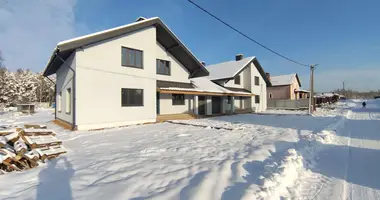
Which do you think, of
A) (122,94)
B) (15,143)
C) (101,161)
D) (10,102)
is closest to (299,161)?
(101,161)

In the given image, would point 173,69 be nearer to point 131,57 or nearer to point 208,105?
point 131,57

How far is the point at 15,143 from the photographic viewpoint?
4516mm

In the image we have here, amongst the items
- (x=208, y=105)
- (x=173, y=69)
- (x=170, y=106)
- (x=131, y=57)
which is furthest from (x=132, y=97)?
(x=208, y=105)

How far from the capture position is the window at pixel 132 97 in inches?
448

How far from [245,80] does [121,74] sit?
55.1 feet

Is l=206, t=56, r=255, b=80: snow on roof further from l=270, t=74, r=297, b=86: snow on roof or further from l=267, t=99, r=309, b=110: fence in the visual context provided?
l=270, t=74, r=297, b=86: snow on roof

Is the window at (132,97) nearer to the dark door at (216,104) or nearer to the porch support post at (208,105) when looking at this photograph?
the porch support post at (208,105)

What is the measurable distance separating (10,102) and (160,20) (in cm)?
4836

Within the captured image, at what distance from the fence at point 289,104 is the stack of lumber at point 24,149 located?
30002 mm

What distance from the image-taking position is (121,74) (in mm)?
11242

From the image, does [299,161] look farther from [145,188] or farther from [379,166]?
[145,188]

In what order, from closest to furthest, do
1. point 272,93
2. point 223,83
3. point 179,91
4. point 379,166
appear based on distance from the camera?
point 379,166 < point 179,91 < point 223,83 < point 272,93

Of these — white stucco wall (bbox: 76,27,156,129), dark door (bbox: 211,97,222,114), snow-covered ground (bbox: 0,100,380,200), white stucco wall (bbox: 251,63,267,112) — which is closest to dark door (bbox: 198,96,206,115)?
dark door (bbox: 211,97,222,114)

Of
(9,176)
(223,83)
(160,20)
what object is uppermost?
(160,20)
